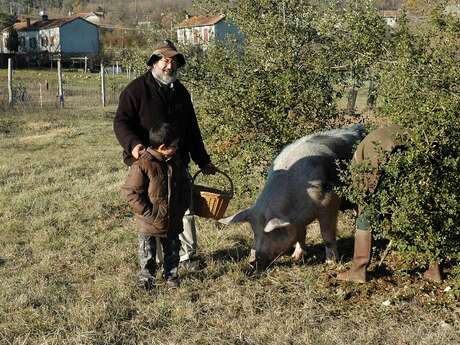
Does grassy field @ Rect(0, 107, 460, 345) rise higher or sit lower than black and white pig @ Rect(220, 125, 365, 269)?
lower

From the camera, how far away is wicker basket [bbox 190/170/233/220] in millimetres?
5434

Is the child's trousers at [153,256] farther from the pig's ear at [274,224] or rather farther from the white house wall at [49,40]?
the white house wall at [49,40]

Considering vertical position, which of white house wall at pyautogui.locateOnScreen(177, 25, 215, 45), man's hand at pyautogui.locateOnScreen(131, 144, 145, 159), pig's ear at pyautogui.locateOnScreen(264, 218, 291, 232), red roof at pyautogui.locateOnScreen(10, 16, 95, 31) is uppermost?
red roof at pyautogui.locateOnScreen(10, 16, 95, 31)

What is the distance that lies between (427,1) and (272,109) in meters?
2.93

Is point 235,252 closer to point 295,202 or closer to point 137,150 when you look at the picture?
point 295,202

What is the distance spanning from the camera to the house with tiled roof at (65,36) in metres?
67.6

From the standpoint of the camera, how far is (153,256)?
17.5 ft

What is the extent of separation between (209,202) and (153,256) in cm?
73

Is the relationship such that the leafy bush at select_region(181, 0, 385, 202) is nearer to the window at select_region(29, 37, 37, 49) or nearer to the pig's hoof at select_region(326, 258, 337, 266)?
the pig's hoof at select_region(326, 258, 337, 266)

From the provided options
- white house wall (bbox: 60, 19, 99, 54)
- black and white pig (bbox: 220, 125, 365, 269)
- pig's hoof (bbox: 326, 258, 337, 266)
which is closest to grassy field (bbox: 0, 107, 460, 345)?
pig's hoof (bbox: 326, 258, 337, 266)

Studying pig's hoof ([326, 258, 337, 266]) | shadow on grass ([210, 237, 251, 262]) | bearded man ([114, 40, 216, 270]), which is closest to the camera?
bearded man ([114, 40, 216, 270])

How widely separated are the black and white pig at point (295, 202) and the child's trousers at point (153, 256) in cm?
57

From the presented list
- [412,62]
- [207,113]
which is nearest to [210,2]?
[207,113]

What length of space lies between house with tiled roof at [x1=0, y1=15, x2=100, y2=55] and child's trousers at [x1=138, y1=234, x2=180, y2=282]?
64.3 m
